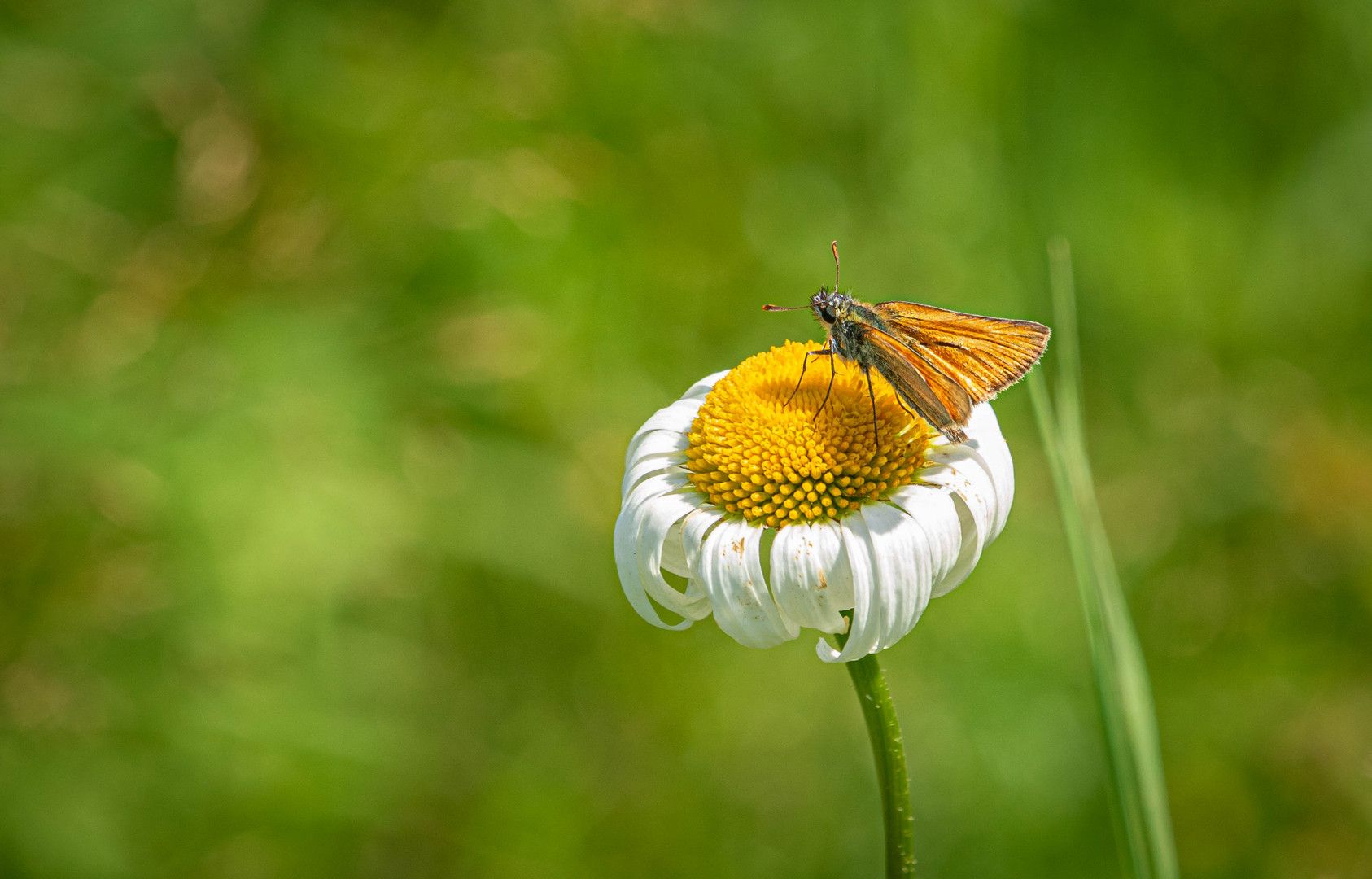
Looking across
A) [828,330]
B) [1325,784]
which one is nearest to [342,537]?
[828,330]

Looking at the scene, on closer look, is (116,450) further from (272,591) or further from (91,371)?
(272,591)

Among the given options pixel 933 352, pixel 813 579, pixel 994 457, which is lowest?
pixel 813 579

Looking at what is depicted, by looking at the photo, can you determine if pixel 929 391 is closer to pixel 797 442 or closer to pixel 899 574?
pixel 797 442

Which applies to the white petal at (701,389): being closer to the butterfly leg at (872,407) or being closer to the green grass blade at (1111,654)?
the butterfly leg at (872,407)

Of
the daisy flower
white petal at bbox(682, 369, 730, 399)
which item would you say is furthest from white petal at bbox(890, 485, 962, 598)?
white petal at bbox(682, 369, 730, 399)

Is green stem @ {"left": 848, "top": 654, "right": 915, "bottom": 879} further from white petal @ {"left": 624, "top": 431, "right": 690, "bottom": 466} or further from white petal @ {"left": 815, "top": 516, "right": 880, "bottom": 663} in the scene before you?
white petal @ {"left": 624, "top": 431, "right": 690, "bottom": 466}

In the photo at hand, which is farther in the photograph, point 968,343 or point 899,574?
point 968,343

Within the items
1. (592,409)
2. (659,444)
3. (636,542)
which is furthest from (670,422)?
(592,409)
